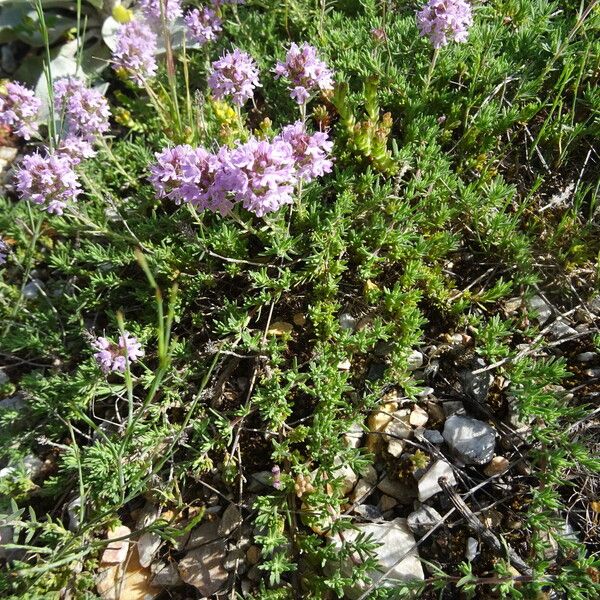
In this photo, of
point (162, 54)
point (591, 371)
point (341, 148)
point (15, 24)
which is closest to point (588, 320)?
point (591, 371)

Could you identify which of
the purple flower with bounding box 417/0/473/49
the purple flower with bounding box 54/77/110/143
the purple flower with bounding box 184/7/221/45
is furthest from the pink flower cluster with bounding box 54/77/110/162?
the purple flower with bounding box 417/0/473/49

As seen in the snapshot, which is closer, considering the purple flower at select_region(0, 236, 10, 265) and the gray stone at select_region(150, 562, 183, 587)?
the gray stone at select_region(150, 562, 183, 587)

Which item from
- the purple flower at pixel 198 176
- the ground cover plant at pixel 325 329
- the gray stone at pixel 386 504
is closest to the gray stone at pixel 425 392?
the ground cover plant at pixel 325 329

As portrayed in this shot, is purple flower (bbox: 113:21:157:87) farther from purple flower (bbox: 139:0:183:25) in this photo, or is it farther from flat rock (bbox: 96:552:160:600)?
flat rock (bbox: 96:552:160:600)

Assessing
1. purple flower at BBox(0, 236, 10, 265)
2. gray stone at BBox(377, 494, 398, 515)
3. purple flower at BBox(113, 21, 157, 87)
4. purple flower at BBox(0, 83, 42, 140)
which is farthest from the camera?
purple flower at BBox(0, 236, 10, 265)

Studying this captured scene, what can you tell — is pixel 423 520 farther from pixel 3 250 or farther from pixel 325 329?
pixel 3 250

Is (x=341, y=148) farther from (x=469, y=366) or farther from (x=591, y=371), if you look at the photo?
(x=591, y=371)

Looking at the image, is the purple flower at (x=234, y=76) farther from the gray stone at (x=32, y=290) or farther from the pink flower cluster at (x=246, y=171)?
the gray stone at (x=32, y=290)
